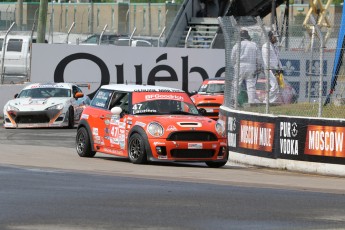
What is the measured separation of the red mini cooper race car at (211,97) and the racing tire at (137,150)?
11.8 m

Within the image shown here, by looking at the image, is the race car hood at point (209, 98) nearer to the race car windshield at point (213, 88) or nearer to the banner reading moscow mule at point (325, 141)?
the race car windshield at point (213, 88)

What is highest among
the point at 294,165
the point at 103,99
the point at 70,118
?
the point at 103,99

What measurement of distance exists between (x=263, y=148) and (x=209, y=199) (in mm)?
6523

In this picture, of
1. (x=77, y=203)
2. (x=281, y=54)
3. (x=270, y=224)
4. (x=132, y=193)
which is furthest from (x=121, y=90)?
(x=270, y=224)

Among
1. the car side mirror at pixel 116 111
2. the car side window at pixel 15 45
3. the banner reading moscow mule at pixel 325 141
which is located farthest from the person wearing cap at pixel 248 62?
the car side window at pixel 15 45

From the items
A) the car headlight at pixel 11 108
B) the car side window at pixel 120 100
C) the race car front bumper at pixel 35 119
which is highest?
the car side window at pixel 120 100

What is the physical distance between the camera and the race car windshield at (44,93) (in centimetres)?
3086

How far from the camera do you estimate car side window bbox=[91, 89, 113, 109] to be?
20969 millimetres

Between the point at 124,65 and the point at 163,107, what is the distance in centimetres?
1737

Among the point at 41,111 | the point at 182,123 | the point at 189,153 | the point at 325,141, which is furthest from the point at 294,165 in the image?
the point at 41,111

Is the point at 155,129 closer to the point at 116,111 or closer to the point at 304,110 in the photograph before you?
the point at 116,111

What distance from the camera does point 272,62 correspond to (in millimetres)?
21109

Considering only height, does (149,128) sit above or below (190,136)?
above

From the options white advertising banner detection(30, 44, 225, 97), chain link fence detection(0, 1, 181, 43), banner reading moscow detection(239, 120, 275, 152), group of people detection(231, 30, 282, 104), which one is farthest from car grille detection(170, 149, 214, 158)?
chain link fence detection(0, 1, 181, 43)
